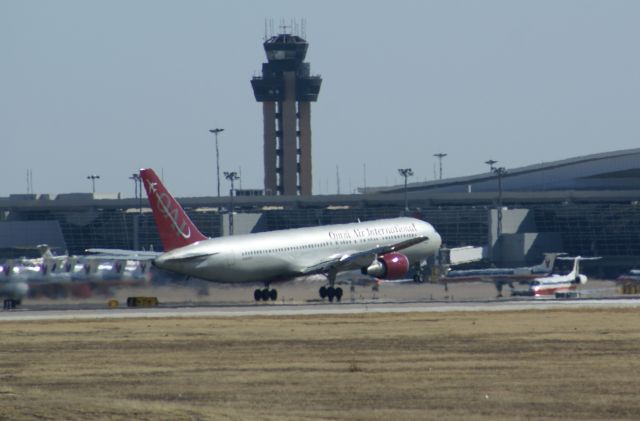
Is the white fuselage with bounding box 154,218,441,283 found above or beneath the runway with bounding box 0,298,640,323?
above

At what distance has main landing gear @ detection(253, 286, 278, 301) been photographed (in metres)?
81.5

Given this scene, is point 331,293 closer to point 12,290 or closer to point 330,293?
point 330,293

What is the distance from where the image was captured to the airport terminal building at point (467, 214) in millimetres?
147125

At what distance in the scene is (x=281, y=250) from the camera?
8131 centimetres

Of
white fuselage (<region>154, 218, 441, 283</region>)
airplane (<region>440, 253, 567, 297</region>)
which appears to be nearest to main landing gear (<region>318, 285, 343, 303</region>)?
white fuselage (<region>154, 218, 441, 283</region>)

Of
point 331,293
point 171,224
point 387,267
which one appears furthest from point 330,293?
point 171,224

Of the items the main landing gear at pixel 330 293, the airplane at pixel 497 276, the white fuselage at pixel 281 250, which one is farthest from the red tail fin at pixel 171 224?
the airplane at pixel 497 276

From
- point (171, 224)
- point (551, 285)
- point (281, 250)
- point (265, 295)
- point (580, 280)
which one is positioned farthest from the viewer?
point (580, 280)

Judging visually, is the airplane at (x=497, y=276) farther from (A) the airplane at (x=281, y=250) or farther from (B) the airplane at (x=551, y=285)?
(A) the airplane at (x=281, y=250)

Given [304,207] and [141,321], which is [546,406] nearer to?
[141,321]

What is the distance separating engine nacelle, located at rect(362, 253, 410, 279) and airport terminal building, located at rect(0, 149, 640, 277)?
181 ft

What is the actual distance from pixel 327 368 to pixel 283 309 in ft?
102

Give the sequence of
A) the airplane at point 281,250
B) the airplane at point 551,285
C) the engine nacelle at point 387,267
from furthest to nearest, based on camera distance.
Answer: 1. the airplane at point 551,285
2. the engine nacelle at point 387,267
3. the airplane at point 281,250

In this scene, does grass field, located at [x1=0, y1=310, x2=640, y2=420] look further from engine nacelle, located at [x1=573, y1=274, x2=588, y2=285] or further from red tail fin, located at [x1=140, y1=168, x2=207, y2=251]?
engine nacelle, located at [x1=573, y1=274, x2=588, y2=285]
